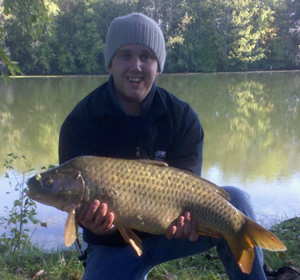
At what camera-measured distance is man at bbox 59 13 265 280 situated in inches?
62.4

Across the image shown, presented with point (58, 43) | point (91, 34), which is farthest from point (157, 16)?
point (58, 43)

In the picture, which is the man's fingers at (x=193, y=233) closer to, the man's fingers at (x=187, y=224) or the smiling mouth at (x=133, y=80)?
the man's fingers at (x=187, y=224)

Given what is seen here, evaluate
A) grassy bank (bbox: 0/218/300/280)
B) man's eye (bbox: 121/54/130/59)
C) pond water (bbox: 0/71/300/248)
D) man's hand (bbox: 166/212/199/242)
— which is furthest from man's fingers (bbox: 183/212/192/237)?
pond water (bbox: 0/71/300/248)

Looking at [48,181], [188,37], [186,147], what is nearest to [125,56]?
[186,147]

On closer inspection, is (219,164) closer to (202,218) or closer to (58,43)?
(202,218)

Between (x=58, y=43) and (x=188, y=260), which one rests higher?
(x=188, y=260)

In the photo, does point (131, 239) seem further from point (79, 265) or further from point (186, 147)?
point (79, 265)

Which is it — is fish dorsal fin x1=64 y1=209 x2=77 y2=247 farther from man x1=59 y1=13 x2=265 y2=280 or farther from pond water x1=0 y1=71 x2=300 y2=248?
pond water x1=0 y1=71 x2=300 y2=248

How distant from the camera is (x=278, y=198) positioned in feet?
12.3

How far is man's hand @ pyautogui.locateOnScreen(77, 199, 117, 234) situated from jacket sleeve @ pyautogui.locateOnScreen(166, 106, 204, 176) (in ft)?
1.50

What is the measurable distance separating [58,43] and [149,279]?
27.4 meters

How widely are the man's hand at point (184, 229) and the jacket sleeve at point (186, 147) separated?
31 cm

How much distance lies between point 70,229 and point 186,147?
62 cm

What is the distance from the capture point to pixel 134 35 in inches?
68.5
